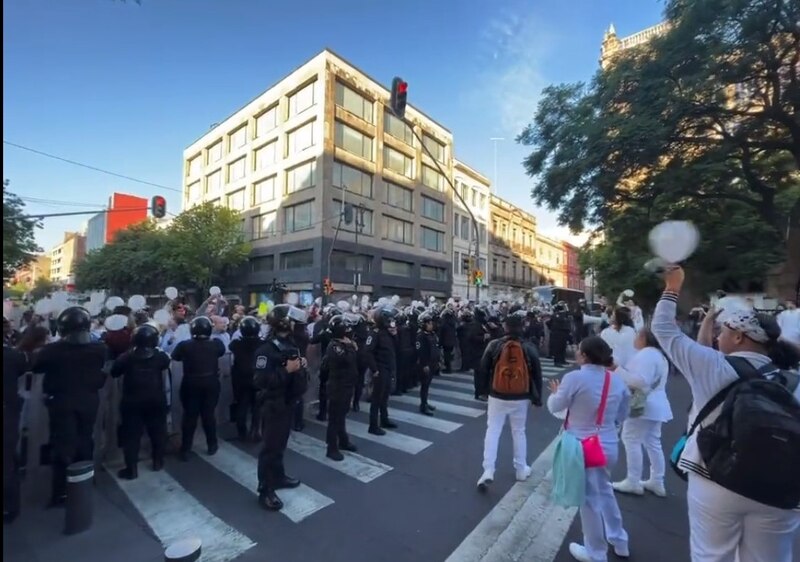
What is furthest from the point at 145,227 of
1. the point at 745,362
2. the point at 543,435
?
the point at 745,362

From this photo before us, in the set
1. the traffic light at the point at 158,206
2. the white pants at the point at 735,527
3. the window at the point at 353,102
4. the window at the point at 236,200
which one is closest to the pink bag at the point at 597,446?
the white pants at the point at 735,527

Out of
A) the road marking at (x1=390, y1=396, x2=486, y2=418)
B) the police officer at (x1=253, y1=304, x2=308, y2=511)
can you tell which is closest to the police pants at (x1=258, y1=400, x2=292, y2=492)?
the police officer at (x1=253, y1=304, x2=308, y2=511)

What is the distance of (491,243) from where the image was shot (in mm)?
50031

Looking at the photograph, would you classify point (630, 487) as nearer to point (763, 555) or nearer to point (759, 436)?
point (763, 555)

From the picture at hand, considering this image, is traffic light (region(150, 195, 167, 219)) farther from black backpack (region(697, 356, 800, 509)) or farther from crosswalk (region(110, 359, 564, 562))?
black backpack (region(697, 356, 800, 509))

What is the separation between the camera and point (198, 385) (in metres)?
5.52

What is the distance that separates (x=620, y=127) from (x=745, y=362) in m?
12.8

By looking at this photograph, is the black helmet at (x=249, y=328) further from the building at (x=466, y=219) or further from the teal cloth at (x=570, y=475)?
the building at (x=466, y=219)

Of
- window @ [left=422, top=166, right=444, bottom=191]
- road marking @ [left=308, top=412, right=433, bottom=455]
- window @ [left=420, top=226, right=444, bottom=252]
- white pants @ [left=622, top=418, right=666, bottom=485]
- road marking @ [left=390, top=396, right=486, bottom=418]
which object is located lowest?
road marking @ [left=390, top=396, right=486, bottom=418]

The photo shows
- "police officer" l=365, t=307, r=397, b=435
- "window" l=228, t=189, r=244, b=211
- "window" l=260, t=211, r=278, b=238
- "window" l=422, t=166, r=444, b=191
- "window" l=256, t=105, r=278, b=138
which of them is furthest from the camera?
"window" l=422, t=166, r=444, b=191

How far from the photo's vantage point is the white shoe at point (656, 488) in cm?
453

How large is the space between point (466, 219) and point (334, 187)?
18.6 m

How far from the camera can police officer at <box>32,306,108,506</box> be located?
4.35 m

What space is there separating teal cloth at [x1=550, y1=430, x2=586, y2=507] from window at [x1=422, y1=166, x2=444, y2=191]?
3889 cm
